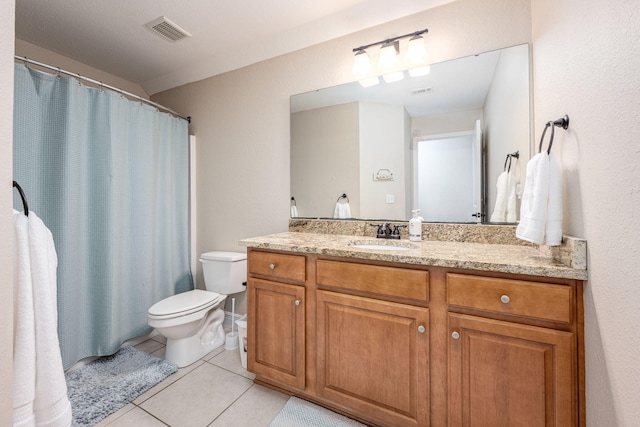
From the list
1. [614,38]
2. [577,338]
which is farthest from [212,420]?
[614,38]

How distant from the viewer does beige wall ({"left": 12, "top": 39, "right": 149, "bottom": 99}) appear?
2.09 metres

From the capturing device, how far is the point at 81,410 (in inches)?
55.4

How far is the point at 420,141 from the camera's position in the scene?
172 centimetres

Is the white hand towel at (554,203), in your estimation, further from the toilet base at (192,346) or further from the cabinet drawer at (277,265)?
the toilet base at (192,346)

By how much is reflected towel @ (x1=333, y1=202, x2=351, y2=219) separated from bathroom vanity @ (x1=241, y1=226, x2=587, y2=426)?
1.61 ft

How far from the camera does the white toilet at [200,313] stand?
5.71ft

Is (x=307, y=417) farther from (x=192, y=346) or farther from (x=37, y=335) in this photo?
(x=37, y=335)

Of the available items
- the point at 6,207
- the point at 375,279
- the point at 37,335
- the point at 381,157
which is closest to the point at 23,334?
the point at 37,335

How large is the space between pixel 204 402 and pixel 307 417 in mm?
606

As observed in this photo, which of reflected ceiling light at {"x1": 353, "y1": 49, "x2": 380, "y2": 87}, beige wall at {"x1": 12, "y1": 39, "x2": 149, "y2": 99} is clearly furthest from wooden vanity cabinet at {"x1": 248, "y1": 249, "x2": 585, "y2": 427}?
beige wall at {"x1": 12, "y1": 39, "x2": 149, "y2": 99}

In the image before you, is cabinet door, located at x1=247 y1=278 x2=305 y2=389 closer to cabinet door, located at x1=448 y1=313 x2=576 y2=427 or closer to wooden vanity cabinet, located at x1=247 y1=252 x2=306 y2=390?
wooden vanity cabinet, located at x1=247 y1=252 x2=306 y2=390

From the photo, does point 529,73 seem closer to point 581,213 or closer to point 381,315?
point 581,213

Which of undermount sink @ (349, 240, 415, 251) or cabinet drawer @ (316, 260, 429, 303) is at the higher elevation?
undermount sink @ (349, 240, 415, 251)

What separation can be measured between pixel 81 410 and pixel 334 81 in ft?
8.23
